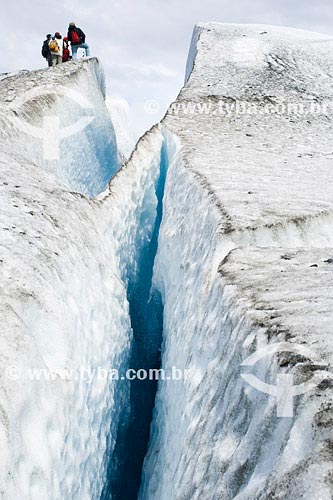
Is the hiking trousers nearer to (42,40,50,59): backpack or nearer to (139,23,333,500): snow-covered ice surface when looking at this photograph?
(42,40,50,59): backpack

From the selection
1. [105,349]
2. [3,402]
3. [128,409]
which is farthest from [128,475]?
Answer: [3,402]

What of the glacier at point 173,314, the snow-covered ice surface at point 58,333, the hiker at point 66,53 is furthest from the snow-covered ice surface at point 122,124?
the snow-covered ice surface at point 58,333

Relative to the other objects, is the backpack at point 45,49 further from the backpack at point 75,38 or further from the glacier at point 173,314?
the glacier at point 173,314

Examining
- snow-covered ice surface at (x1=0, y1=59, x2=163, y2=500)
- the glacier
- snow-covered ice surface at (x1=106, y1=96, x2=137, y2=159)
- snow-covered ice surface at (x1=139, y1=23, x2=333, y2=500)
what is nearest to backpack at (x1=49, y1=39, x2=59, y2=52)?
snow-covered ice surface at (x1=106, y1=96, x2=137, y2=159)

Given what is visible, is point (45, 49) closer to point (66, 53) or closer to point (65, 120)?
point (66, 53)

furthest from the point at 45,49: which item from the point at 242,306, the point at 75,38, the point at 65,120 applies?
the point at 242,306

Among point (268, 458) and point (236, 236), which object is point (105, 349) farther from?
point (268, 458)
